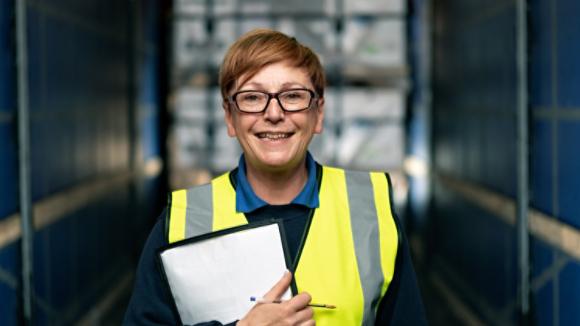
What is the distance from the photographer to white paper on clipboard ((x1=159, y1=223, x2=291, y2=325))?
1440 millimetres

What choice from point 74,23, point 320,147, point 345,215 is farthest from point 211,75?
point 345,215

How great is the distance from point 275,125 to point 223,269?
1.14 feet

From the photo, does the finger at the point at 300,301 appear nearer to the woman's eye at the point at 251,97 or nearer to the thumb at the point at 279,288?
the thumb at the point at 279,288

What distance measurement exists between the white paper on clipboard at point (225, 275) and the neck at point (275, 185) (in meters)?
0.11

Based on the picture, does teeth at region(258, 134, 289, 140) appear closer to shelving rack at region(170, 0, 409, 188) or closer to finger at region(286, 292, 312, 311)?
finger at region(286, 292, 312, 311)

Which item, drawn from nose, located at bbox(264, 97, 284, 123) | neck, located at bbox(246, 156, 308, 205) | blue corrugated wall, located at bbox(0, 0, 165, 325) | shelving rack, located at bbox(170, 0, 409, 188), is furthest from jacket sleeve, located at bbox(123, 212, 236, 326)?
shelving rack, located at bbox(170, 0, 409, 188)

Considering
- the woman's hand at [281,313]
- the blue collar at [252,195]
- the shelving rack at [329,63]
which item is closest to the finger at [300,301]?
the woman's hand at [281,313]

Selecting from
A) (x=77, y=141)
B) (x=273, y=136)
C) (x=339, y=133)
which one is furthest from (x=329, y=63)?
(x=273, y=136)

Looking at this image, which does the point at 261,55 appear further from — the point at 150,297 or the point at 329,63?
the point at 329,63

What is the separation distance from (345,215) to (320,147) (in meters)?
5.70

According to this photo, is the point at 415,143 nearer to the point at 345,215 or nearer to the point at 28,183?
the point at 28,183

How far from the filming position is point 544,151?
3213 millimetres

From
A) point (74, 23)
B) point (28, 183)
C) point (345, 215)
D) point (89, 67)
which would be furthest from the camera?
point (89, 67)

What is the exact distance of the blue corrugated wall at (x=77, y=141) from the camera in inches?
125
